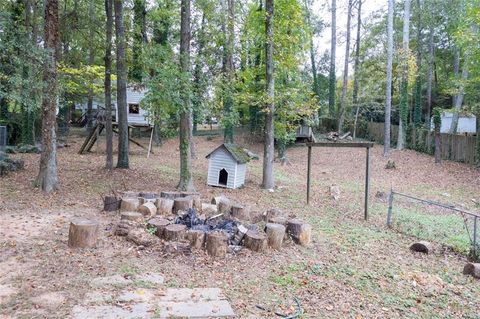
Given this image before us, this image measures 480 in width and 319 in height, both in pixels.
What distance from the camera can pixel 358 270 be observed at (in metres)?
5.54

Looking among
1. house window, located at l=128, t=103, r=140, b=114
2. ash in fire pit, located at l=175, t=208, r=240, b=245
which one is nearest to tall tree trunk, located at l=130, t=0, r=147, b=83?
house window, located at l=128, t=103, r=140, b=114

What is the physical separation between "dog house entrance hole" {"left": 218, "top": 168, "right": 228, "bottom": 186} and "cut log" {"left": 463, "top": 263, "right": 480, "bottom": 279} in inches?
284

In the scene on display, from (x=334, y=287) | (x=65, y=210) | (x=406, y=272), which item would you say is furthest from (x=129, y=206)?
(x=406, y=272)

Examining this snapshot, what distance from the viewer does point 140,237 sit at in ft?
19.0

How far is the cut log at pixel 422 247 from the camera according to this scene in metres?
6.76

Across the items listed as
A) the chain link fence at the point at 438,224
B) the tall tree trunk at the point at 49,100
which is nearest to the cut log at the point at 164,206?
the tall tree trunk at the point at 49,100

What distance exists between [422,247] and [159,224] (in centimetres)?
459

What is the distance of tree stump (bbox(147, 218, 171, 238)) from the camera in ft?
19.6

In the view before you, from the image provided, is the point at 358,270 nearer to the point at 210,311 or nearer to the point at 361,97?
the point at 210,311

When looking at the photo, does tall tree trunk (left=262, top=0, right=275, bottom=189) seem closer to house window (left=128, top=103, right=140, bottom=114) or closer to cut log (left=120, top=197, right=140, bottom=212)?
cut log (left=120, top=197, right=140, bottom=212)

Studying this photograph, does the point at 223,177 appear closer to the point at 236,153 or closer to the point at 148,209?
the point at 236,153

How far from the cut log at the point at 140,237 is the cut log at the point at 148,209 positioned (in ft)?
3.30

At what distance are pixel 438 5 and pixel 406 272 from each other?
2289cm

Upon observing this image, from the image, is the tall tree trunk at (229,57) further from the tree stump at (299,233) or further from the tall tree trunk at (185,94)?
the tree stump at (299,233)
